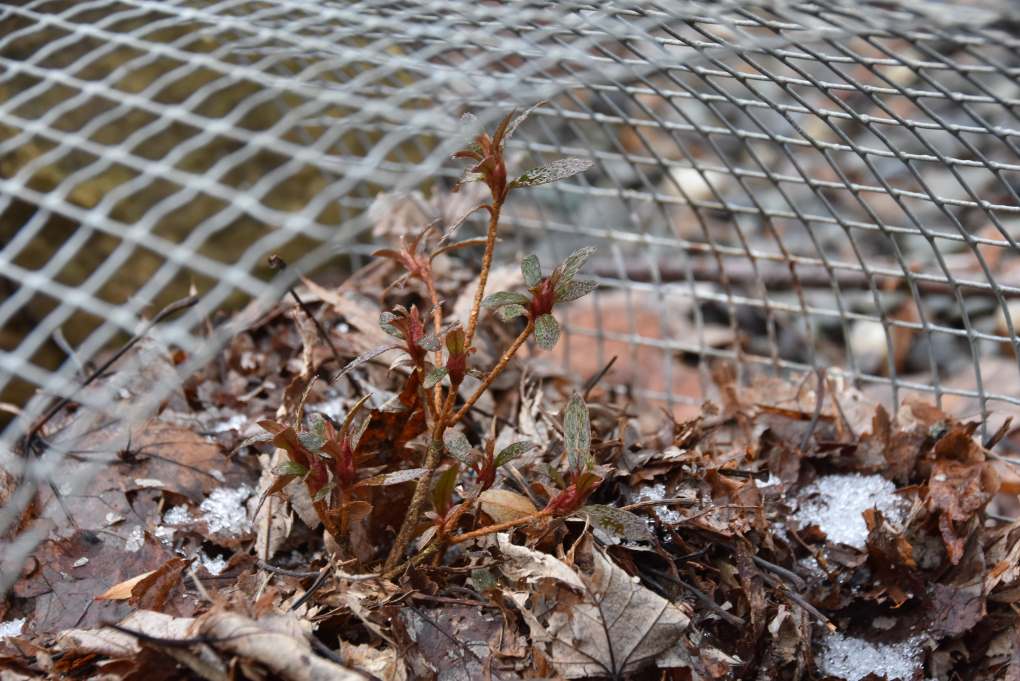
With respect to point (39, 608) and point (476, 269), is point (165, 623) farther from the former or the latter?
point (476, 269)

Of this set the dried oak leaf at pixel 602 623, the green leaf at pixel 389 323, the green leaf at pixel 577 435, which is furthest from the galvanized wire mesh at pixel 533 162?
the dried oak leaf at pixel 602 623

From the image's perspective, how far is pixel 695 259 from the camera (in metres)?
2.99

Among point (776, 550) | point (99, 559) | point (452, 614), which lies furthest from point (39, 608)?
point (776, 550)

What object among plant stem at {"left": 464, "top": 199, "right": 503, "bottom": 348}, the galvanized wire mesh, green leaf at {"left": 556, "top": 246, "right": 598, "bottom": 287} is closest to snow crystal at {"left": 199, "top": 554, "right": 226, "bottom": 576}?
the galvanized wire mesh

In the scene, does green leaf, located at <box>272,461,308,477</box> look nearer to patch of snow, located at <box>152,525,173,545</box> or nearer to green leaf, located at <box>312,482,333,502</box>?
green leaf, located at <box>312,482,333,502</box>

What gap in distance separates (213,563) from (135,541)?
0.11 metres

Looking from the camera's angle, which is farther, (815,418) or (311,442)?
(815,418)

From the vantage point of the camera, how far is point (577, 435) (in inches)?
37.9

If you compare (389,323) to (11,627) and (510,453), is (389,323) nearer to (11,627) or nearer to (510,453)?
(510,453)

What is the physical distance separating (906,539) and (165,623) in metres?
0.89

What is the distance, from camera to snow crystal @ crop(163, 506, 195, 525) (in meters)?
1.24

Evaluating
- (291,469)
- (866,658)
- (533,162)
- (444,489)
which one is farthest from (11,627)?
(533,162)

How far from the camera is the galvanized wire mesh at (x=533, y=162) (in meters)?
1.23

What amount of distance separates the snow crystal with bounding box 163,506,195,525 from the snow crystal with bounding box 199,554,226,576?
8cm
